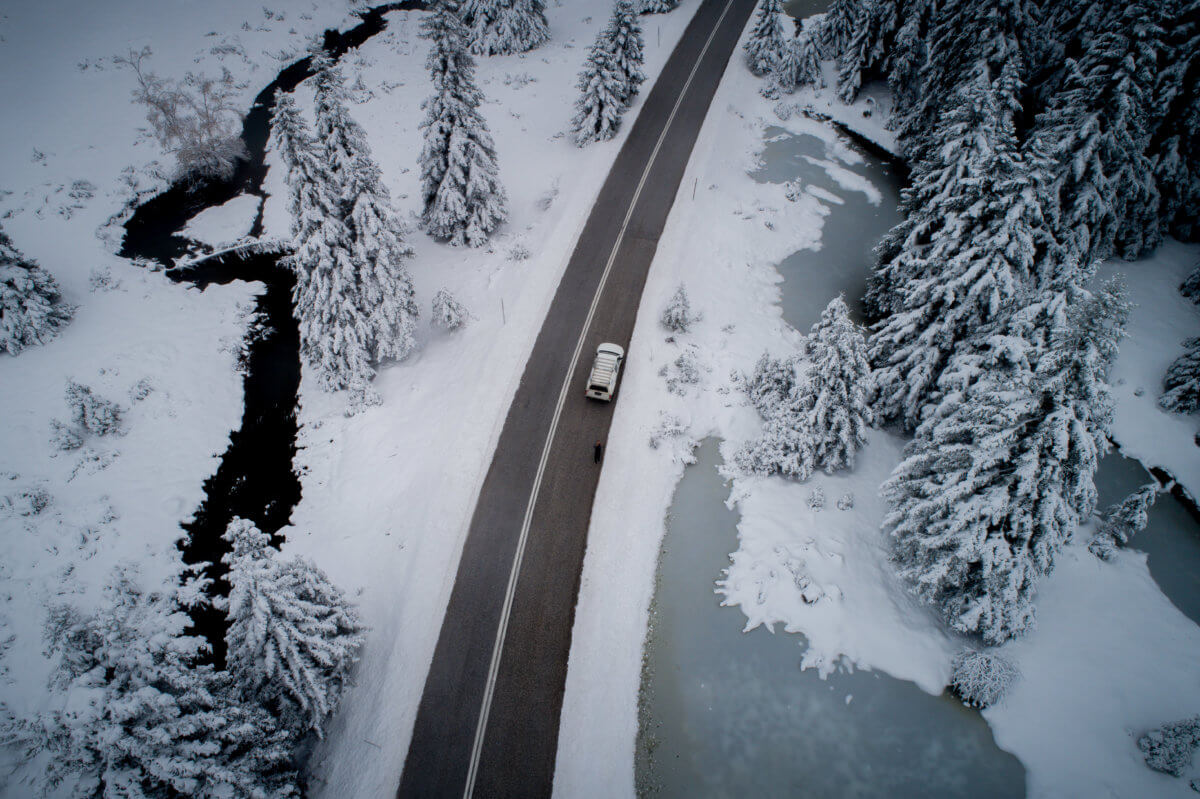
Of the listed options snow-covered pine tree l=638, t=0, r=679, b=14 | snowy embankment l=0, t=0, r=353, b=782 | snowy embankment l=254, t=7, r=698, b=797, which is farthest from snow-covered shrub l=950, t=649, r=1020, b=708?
snow-covered pine tree l=638, t=0, r=679, b=14

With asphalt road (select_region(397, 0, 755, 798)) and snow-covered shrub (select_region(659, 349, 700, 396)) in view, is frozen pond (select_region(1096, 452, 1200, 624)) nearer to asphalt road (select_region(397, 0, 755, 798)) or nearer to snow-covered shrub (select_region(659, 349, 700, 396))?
snow-covered shrub (select_region(659, 349, 700, 396))

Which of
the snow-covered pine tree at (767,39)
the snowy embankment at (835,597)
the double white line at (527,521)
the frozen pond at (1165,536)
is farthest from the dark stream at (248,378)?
the snow-covered pine tree at (767,39)

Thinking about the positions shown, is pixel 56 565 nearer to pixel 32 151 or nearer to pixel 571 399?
pixel 571 399

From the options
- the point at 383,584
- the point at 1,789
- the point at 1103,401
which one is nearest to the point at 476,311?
the point at 383,584

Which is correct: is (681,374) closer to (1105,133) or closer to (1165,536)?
(1165,536)

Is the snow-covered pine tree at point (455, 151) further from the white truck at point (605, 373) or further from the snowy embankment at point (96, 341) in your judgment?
the white truck at point (605, 373)
